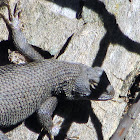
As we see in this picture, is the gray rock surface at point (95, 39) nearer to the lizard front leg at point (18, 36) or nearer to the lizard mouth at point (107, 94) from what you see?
the lizard front leg at point (18, 36)

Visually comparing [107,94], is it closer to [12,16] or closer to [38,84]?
[38,84]

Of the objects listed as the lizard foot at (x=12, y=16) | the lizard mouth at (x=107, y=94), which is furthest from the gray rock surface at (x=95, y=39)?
the lizard mouth at (x=107, y=94)

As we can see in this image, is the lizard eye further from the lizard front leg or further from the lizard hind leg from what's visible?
the lizard front leg

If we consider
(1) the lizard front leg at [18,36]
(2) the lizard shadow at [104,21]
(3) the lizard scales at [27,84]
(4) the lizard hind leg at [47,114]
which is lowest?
(4) the lizard hind leg at [47,114]

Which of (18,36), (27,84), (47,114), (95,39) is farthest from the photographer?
(95,39)

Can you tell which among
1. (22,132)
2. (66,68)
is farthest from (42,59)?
(22,132)

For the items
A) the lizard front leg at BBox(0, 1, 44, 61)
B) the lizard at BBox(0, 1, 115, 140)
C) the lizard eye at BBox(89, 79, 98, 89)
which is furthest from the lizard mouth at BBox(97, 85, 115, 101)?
the lizard front leg at BBox(0, 1, 44, 61)

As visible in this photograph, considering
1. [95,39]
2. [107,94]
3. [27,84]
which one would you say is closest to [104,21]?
[95,39]
